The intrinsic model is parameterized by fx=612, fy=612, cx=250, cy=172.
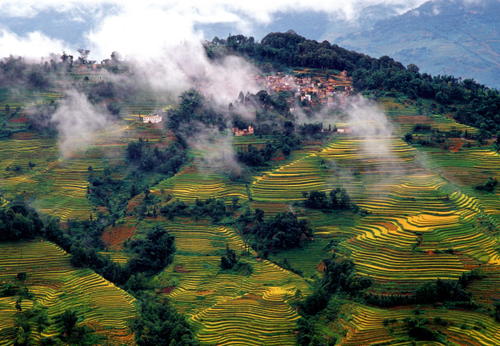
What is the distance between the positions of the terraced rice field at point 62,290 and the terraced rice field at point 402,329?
347 inches

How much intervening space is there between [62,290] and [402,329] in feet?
48.5

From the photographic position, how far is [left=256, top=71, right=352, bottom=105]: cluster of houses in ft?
158

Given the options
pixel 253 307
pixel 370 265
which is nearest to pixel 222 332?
pixel 253 307

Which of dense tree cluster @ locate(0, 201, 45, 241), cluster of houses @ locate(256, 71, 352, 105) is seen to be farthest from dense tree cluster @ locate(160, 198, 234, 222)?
cluster of houses @ locate(256, 71, 352, 105)

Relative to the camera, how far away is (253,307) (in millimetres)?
26844

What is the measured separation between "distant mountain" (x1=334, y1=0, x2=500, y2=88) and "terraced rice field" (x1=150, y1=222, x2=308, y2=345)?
3447 inches

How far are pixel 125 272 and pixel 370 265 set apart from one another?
12.2 m

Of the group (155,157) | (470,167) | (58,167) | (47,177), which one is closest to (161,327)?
(47,177)

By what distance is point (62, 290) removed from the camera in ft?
89.8

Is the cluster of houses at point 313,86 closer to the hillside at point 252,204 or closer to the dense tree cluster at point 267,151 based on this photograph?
the hillside at point 252,204

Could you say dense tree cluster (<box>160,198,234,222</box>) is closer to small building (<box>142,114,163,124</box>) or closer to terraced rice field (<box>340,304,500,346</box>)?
small building (<box>142,114,163,124</box>)

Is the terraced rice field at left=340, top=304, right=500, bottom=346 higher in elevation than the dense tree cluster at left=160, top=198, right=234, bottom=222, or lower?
lower

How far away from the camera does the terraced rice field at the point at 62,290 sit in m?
24.8

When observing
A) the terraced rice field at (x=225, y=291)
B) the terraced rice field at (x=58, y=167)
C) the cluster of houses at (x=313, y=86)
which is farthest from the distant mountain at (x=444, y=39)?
the terraced rice field at (x=225, y=291)
